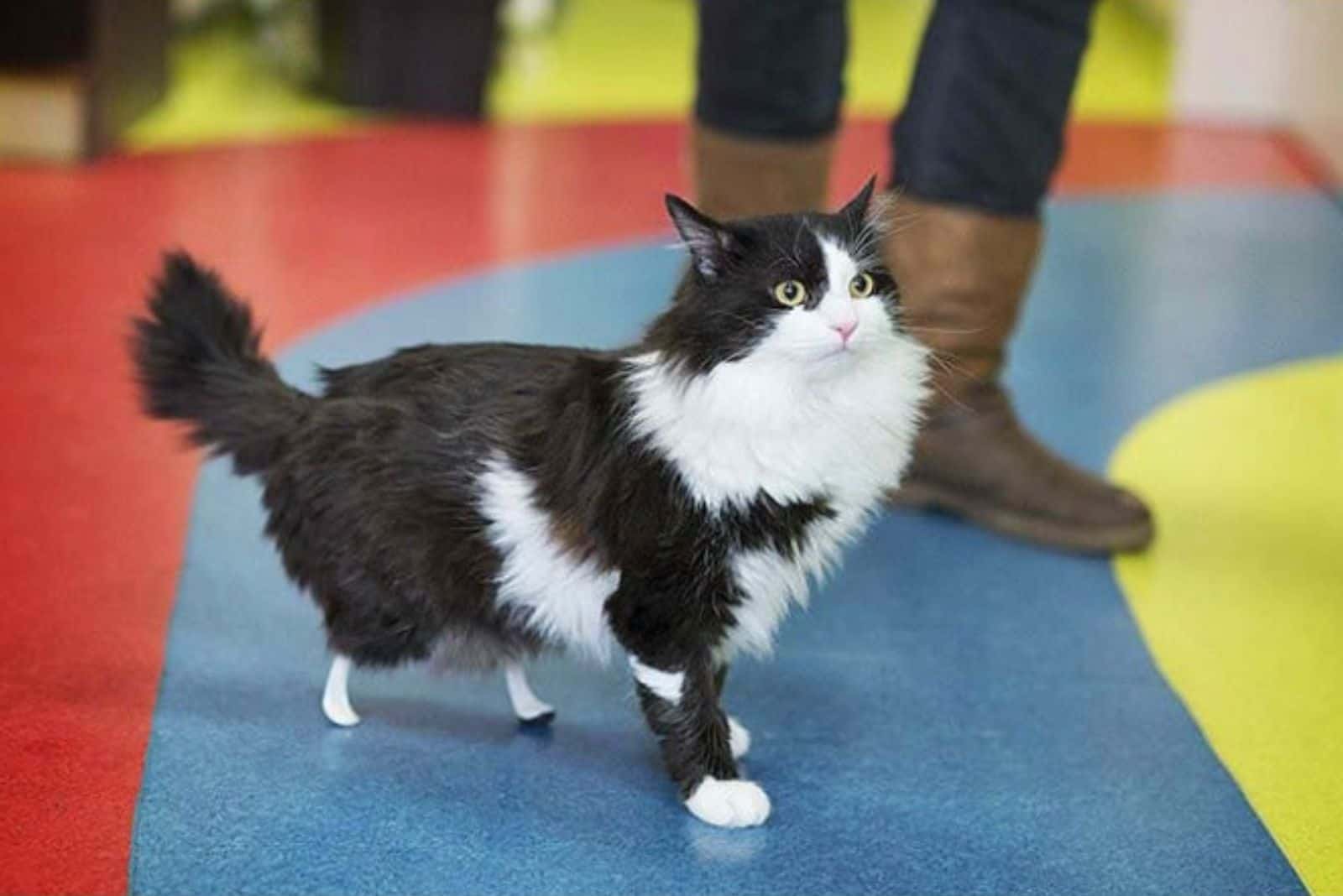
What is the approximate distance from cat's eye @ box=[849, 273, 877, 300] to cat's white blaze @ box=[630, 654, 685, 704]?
1.11 ft

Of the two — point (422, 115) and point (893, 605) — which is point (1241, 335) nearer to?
point (893, 605)

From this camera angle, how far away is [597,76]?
532 centimetres

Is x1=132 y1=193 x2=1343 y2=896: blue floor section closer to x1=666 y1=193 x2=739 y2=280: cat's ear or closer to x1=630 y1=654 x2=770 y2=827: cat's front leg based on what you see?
x1=630 y1=654 x2=770 y2=827: cat's front leg

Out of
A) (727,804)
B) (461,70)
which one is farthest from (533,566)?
(461,70)

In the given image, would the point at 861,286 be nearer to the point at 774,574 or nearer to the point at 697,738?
the point at 774,574

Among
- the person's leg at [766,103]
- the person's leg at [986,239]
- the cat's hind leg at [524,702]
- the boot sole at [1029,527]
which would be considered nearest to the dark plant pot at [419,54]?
the person's leg at [766,103]

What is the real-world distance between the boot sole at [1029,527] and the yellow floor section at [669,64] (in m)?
2.19

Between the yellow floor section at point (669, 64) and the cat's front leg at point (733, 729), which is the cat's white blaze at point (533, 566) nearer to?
the cat's front leg at point (733, 729)

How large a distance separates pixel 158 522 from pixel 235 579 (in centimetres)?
20

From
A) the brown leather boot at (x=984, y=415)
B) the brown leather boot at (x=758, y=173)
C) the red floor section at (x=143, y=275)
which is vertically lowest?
the red floor section at (x=143, y=275)

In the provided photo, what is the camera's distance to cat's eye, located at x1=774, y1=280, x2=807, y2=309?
1.67 meters

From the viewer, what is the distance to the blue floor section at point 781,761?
1680mm

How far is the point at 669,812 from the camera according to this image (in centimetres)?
178

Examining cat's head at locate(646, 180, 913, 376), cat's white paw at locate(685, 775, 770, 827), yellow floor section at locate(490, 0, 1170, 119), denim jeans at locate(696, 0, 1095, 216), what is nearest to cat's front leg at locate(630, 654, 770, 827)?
cat's white paw at locate(685, 775, 770, 827)
